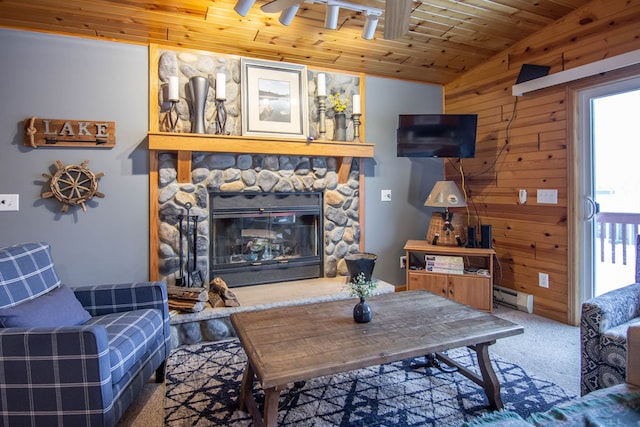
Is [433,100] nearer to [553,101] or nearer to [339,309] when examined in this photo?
[553,101]

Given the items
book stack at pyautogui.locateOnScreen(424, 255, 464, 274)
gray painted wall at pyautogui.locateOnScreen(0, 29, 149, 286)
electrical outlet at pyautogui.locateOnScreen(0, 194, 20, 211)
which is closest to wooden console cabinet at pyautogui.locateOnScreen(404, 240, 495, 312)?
book stack at pyautogui.locateOnScreen(424, 255, 464, 274)

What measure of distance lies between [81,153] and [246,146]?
49.1 inches

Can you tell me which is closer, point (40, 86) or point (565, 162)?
point (40, 86)

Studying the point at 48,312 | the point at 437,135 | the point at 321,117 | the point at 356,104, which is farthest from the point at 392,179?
the point at 48,312

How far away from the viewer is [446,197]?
11.5 ft

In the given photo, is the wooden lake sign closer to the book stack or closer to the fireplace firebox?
the fireplace firebox

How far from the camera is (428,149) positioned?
3656 mm

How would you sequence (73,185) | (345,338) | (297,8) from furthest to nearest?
(73,185)
(297,8)
(345,338)

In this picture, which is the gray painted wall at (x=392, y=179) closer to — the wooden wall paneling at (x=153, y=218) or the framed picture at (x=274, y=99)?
the framed picture at (x=274, y=99)

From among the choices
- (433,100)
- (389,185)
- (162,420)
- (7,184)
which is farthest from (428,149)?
(7,184)

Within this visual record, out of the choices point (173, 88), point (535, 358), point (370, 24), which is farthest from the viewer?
point (173, 88)

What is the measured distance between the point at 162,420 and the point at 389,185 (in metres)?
2.91

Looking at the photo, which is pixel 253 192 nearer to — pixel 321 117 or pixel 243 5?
pixel 321 117

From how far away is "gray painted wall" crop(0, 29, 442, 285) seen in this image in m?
2.71
